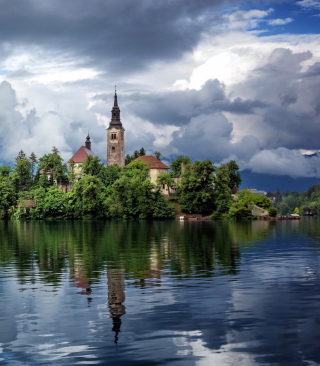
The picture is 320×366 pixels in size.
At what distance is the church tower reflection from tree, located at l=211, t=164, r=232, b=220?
4137 inches

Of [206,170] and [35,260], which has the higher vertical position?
[206,170]

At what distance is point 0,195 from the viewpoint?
456 feet

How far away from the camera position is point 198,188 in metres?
136

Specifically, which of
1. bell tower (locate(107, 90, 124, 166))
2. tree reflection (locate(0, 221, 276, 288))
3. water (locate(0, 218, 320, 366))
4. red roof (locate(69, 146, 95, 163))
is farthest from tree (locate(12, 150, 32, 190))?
water (locate(0, 218, 320, 366))

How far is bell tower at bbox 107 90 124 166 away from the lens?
18200 cm

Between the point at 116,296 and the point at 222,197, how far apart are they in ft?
373

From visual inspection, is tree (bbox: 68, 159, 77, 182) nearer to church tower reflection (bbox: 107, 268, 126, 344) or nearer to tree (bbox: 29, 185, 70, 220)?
tree (bbox: 29, 185, 70, 220)

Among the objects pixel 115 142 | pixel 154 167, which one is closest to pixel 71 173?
→ pixel 154 167

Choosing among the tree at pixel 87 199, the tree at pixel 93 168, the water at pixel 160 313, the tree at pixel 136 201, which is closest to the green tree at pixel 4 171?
the tree at pixel 93 168

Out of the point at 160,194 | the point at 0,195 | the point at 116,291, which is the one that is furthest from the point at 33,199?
the point at 116,291

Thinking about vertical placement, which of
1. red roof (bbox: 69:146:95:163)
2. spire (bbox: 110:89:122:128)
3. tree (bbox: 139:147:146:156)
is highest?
spire (bbox: 110:89:122:128)

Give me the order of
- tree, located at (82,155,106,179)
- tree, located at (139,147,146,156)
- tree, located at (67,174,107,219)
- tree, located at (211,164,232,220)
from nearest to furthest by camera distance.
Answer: tree, located at (67,174,107,219)
tree, located at (211,164,232,220)
tree, located at (82,155,106,179)
tree, located at (139,147,146,156)

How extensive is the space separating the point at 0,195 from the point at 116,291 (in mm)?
123169

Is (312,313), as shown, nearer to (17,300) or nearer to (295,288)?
(295,288)
